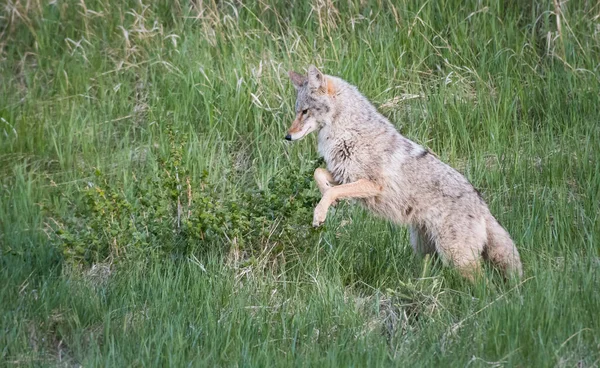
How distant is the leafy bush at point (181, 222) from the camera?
6.64 meters

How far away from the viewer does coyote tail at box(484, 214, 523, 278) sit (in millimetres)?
6254

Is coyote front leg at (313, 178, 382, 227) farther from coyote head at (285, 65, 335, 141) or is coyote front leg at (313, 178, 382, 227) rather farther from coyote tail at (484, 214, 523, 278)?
coyote tail at (484, 214, 523, 278)

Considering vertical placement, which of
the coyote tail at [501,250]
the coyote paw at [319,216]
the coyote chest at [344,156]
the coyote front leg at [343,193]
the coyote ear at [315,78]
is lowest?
the coyote tail at [501,250]

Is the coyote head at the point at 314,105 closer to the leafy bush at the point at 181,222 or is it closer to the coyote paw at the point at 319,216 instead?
the leafy bush at the point at 181,222

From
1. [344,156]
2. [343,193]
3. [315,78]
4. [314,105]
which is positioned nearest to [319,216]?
[343,193]

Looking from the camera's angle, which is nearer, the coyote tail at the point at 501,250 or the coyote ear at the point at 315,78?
the coyote tail at the point at 501,250

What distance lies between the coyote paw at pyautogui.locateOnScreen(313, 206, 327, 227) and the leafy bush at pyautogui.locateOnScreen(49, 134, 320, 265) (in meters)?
0.22

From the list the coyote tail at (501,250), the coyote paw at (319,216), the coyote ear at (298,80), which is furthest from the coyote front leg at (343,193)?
the coyote ear at (298,80)

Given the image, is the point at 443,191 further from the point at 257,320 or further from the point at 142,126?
the point at 142,126

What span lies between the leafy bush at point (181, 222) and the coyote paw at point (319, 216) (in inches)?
8.7

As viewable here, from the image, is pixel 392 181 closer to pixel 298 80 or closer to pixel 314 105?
pixel 314 105

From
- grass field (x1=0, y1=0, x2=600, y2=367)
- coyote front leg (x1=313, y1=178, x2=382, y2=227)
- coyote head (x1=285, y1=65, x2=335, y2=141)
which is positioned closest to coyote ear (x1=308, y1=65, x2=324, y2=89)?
coyote head (x1=285, y1=65, x2=335, y2=141)

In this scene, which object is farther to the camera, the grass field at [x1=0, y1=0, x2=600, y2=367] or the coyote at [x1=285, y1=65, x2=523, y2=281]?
the coyote at [x1=285, y1=65, x2=523, y2=281]

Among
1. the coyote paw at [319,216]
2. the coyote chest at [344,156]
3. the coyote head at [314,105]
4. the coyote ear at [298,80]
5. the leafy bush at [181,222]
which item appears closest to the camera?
the coyote paw at [319,216]
